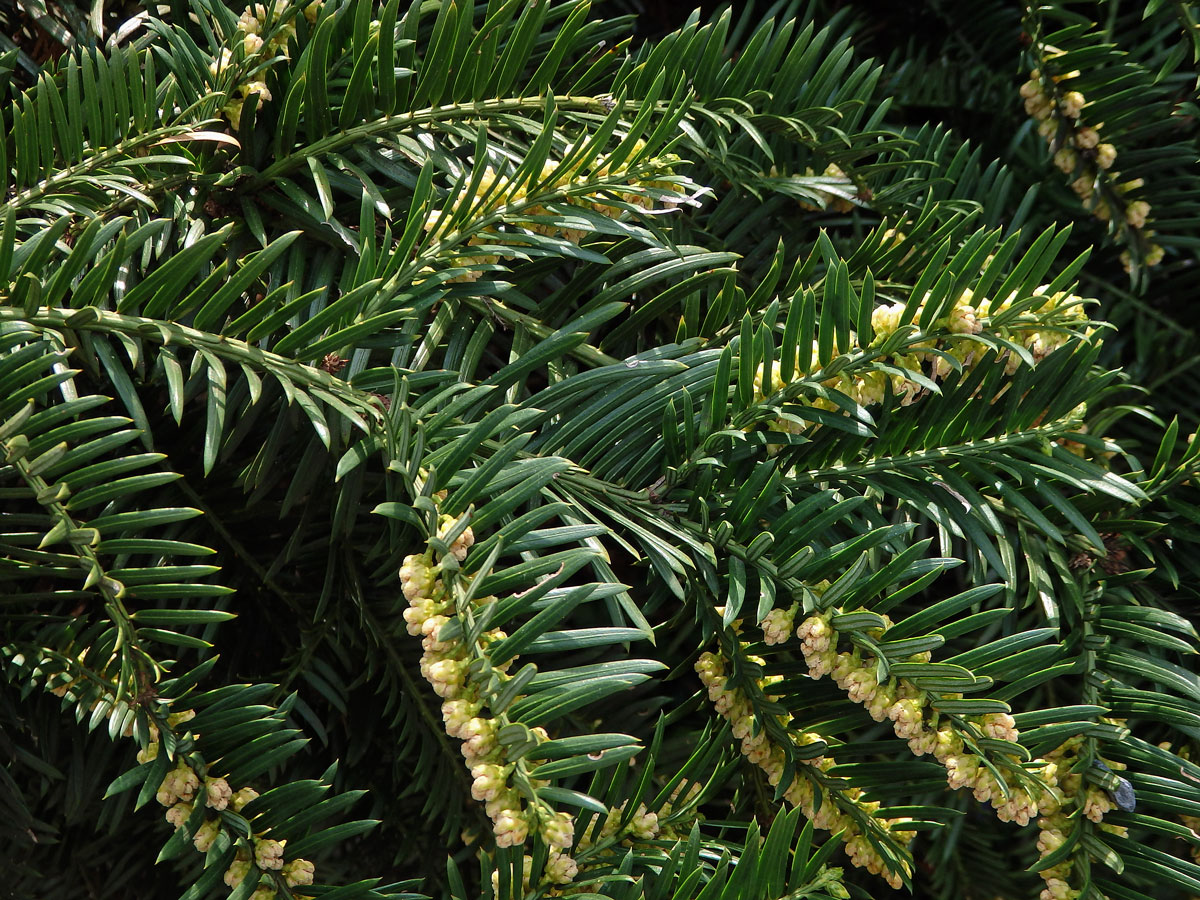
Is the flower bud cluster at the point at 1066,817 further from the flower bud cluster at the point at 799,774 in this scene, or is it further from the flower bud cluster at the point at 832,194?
the flower bud cluster at the point at 832,194

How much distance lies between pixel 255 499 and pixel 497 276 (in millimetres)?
→ 161

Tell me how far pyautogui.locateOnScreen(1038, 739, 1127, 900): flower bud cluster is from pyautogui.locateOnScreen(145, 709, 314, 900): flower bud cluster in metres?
0.33

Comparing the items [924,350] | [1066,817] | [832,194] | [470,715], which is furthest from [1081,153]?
[470,715]

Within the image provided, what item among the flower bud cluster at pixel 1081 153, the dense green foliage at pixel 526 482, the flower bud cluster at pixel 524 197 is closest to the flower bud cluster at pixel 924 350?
the dense green foliage at pixel 526 482

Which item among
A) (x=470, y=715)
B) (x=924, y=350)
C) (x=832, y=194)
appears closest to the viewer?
(x=470, y=715)

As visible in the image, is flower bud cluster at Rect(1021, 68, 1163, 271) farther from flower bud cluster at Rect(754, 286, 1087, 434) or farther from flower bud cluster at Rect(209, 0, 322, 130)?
flower bud cluster at Rect(209, 0, 322, 130)

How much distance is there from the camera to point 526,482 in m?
0.37

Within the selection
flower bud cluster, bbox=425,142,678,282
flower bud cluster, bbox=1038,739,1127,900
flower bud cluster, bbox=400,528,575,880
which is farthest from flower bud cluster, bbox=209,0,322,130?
flower bud cluster, bbox=1038,739,1127,900

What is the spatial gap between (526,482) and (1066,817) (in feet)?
1.01

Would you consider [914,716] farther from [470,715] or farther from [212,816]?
[212,816]

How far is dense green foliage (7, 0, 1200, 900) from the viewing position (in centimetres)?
38

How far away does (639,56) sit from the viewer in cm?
54

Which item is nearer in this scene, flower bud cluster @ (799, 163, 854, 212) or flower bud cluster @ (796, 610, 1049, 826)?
flower bud cluster @ (796, 610, 1049, 826)

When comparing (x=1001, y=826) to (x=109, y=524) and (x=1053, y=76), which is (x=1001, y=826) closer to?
(x=1053, y=76)
